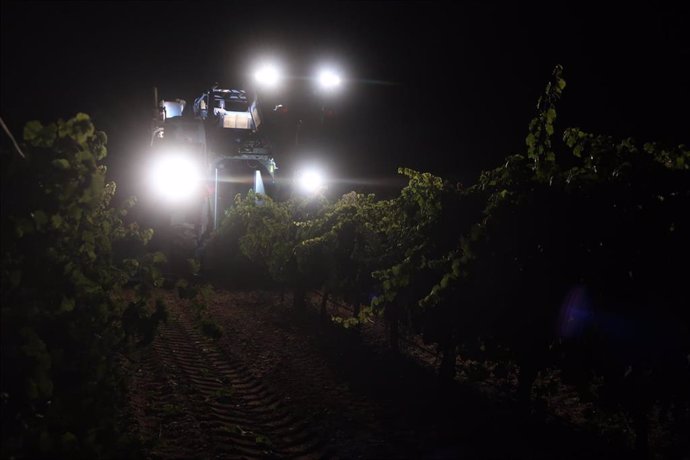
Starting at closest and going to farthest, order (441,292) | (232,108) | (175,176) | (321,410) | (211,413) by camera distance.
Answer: (441,292)
(211,413)
(321,410)
(175,176)
(232,108)

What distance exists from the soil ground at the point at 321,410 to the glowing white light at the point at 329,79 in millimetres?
23230

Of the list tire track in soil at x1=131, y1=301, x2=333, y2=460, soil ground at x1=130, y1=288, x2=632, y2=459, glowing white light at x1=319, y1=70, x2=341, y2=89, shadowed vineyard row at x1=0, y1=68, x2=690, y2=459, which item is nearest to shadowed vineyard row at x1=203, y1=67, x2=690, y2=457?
shadowed vineyard row at x1=0, y1=68, x2=690, y2=459

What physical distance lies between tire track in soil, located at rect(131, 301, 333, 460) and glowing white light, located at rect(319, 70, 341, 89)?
80.1 ft

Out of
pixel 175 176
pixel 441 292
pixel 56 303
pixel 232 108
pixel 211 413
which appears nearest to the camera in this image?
pixel 56 303

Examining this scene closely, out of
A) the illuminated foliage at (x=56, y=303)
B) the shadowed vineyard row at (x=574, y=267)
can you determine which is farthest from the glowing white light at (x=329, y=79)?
the illuminated foliage at (x=56, y=303)

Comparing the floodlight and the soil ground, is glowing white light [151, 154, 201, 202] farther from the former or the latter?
the soil ground

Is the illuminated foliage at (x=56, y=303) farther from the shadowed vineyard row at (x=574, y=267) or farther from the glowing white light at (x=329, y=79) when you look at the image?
the glowing white light at (x=329, y=79)

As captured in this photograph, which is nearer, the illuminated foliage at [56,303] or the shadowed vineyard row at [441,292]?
the illuminated foliage at [56,303]

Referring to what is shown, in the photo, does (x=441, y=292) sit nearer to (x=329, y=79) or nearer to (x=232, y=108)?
(x=329, y=79)

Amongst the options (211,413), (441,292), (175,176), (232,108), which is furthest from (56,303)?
(232,108)

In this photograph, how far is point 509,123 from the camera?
1315 inches

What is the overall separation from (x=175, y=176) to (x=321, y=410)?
1207 inches

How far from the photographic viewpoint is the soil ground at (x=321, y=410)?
21.9 feet

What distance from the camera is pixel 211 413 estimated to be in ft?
25.7
